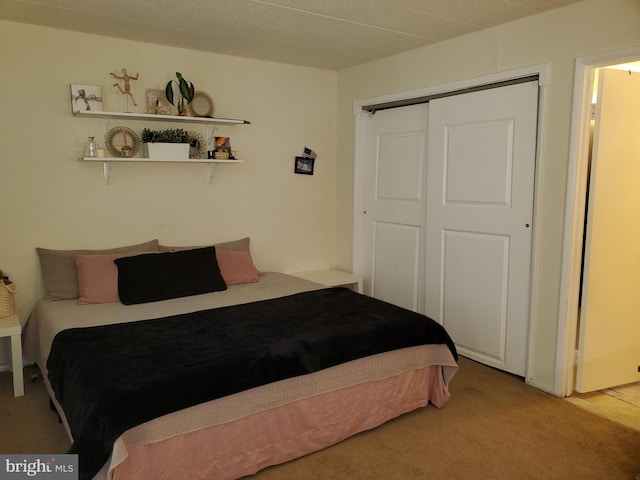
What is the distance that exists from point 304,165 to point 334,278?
100cm

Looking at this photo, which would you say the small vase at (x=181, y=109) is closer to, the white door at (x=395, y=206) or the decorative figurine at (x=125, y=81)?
the decorative figurine at (x=125, y=81)

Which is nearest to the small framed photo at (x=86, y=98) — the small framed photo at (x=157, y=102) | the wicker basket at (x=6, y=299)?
the small framed photo at (x=157, y=102)

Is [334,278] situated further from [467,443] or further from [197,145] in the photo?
[467,443]

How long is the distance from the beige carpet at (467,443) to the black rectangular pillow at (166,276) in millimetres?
787

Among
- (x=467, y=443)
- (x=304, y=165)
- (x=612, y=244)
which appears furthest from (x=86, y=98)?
(x=612, y=244)

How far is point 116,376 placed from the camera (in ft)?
6.52

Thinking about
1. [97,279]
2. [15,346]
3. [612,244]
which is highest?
[612,244]

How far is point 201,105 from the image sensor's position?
3.70 m

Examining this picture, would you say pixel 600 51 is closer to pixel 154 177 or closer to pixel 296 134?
pixel 296 134

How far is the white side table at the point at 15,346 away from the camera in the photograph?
2.79 m

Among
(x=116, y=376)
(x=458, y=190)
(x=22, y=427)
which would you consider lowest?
(x=22, y=427)

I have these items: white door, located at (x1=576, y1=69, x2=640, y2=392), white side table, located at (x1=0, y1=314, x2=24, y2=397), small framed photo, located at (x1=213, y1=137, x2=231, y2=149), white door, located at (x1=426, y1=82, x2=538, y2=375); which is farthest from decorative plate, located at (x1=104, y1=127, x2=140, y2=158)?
white door, located at (x1=576, y1=69, x2=640, y2=392)

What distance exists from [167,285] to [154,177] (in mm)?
896

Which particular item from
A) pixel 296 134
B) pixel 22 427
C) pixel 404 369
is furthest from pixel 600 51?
pixel 22 427
